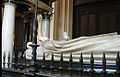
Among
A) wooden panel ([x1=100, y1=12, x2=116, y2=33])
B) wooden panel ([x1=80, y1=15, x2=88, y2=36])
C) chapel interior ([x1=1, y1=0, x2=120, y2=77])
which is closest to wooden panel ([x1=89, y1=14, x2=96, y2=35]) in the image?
chapel interior ([x1=1, y1=0, x2=120, y2=77])

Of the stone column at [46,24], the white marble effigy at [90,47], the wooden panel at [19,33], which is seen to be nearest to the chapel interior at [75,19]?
the stone column at [46,24]

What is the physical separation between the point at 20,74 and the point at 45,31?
4.31m

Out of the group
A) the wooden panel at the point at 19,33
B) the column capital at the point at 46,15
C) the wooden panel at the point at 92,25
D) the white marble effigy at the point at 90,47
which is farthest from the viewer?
the wooden panel at the point at 19,33

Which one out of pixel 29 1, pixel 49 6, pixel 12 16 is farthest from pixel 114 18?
pixel 12 16

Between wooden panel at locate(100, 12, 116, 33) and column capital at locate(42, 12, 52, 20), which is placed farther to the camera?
wooden panel at locate(100, 12, 116, 33)

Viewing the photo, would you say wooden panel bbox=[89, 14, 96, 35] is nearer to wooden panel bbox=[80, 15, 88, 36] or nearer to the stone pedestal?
wooden panel bbox=[80, 15, 88, 36]

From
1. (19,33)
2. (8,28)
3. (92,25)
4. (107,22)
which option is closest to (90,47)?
→ (8,28)

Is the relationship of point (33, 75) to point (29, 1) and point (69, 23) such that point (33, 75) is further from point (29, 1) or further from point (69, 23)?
point (69, 23)

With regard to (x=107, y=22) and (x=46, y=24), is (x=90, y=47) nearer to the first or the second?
(x=46, y=24)

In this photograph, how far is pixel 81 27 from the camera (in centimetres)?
704

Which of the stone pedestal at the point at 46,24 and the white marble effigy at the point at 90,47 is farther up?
the stone pedestal at the point at 46,24

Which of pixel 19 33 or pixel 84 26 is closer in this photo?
pixel 84 26

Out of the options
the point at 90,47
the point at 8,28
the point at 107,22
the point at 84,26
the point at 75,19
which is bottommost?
the point at 90,47

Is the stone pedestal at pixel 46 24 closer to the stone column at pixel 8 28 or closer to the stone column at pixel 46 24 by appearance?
the stone column at pixel 46 24
